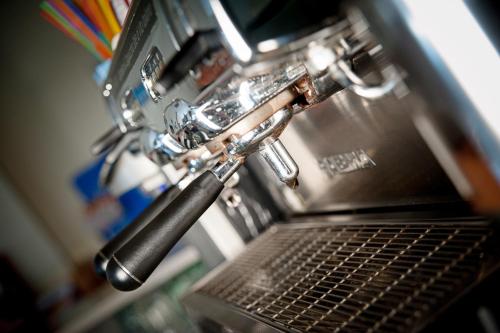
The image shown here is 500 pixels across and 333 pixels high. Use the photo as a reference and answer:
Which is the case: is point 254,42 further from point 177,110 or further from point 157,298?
point 157,298

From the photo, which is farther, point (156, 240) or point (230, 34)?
point (156, 240)

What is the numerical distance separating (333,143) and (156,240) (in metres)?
0.36

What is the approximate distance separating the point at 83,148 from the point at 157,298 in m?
1.65

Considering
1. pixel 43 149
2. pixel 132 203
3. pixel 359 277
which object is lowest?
pixel 359 277

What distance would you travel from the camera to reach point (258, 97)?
1.61 ft

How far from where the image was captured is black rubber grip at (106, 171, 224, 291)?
1.63 feet

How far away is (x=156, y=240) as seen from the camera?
50 cm

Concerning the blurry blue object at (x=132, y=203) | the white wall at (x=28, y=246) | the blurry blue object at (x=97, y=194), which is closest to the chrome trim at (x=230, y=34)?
the blurry blue object at (x=132, y=203)

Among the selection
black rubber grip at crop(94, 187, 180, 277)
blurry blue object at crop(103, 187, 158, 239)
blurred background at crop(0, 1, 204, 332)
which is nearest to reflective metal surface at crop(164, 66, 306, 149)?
black rubber grip at crop(94, 187, 180, 277)

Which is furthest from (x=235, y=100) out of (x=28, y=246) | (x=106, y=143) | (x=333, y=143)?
(x=28, y=246)

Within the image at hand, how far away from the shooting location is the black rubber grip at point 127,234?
0.68 m

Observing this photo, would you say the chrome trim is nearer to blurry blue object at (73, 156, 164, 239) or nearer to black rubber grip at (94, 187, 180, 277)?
black rubber grip at (94, 187, 180, 277)

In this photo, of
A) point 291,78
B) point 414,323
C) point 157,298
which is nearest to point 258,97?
point 291,78

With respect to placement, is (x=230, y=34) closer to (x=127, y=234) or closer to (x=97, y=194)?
(x=127, y=234)
